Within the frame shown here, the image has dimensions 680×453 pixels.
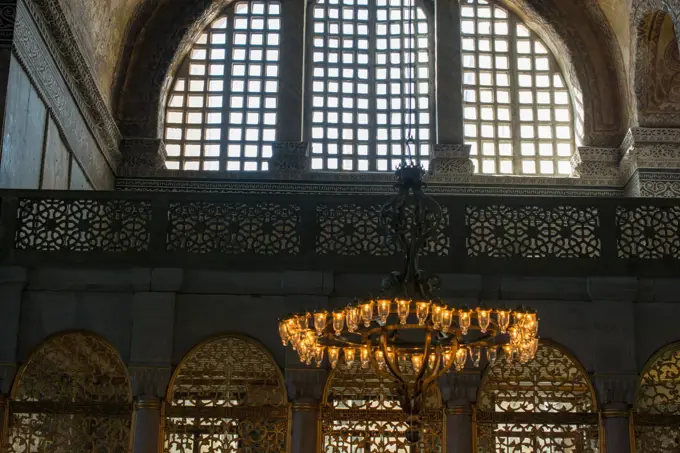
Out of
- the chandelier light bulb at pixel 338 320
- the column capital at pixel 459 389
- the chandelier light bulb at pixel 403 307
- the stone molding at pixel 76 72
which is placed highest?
the stone molding at pixel 76 72

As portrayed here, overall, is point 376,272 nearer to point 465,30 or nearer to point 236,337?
point 236,337

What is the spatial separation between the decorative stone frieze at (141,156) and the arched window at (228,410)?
4653 millimetres

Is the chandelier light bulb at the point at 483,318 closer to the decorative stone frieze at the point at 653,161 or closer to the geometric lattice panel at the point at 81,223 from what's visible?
the geometric lattice panel at the point at 81,223

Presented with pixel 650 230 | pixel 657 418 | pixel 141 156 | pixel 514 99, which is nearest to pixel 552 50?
pixel 514 99

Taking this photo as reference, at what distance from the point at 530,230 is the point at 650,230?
1.06 m

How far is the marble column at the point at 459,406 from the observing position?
884 cm

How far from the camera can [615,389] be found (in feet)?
29.4

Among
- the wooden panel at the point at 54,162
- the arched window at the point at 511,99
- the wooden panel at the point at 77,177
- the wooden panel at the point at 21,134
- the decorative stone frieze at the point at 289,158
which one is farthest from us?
the arched window at the point at 511,99

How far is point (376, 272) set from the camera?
9.38 meters

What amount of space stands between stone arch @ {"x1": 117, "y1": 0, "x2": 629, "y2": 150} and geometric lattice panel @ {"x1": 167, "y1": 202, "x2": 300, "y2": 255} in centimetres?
439

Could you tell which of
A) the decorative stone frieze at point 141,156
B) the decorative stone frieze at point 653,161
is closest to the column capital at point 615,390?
the decorative stone frieze at point 653,161

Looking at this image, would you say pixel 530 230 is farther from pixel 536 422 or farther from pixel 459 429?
pixel 459 429

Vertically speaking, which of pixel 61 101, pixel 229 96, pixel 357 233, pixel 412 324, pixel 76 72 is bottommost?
pixel 412 324

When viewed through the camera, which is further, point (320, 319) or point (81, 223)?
point (81, 223)
